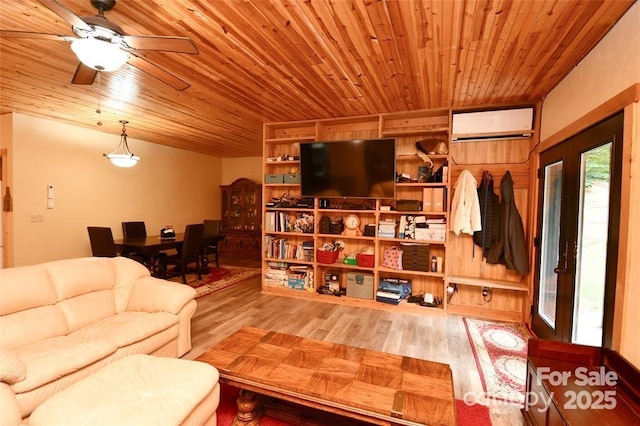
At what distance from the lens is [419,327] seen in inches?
133

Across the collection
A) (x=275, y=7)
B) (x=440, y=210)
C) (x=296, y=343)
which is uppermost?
(x=275, y=7)

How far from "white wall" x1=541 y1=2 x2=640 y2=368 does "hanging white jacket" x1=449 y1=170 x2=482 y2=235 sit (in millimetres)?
1174

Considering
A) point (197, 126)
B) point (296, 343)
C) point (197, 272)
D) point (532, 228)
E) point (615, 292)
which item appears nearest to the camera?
point (615, 292)

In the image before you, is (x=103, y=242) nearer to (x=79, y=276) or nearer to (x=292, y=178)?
(x=79, y=276)

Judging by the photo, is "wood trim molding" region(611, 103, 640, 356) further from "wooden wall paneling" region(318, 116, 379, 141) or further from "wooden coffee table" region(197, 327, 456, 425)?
"wooden wall paneling" region(318, 116, 379, 141)

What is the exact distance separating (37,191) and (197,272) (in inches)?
105

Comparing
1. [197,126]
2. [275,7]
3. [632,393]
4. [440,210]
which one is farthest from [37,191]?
[632,393]

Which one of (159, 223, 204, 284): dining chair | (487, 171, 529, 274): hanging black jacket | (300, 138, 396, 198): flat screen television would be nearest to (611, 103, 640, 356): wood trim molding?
(487, 171, 529, 274): hanging black jacket

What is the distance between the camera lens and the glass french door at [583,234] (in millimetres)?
1856

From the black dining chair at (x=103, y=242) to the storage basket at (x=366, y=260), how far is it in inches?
143

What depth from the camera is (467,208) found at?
11.7 feet

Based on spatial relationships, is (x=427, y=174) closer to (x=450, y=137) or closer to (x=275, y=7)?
(x=450, y=137)

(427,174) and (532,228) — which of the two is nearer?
(532,228)

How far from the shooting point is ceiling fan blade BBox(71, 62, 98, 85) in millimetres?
2127
